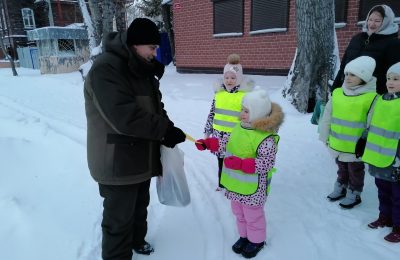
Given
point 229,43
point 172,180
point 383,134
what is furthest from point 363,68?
point 229,43

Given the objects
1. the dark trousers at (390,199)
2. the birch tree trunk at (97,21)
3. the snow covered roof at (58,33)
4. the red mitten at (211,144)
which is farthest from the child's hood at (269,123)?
the snow covered roof at (58,33)

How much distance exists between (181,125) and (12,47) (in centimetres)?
3051

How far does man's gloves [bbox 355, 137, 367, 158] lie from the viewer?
3.04 metres

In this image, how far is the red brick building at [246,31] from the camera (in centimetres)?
901

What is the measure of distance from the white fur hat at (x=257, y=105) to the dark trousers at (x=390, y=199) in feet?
4.47

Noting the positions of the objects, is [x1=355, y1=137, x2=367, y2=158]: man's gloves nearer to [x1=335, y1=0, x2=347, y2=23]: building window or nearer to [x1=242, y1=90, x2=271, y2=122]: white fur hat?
[x1=242, y1=90, x2=271, y2=122]: white fur hat

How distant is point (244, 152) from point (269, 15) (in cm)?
909

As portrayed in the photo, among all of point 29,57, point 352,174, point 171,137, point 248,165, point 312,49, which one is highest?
point 312,49

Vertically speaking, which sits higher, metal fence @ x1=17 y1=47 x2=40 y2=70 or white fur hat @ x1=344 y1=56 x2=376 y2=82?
white fur hat @ x1=344 y1=56 x2=376 y2=82

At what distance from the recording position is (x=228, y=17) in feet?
38.6

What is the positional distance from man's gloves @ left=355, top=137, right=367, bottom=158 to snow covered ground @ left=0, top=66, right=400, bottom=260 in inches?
26.9

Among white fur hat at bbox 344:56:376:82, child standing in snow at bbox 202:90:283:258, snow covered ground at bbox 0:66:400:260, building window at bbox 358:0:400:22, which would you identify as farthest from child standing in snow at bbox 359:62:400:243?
building window at bbox 358:0:400:22

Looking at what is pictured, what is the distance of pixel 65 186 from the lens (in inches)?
148

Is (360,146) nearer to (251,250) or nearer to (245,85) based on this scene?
(245,85)
